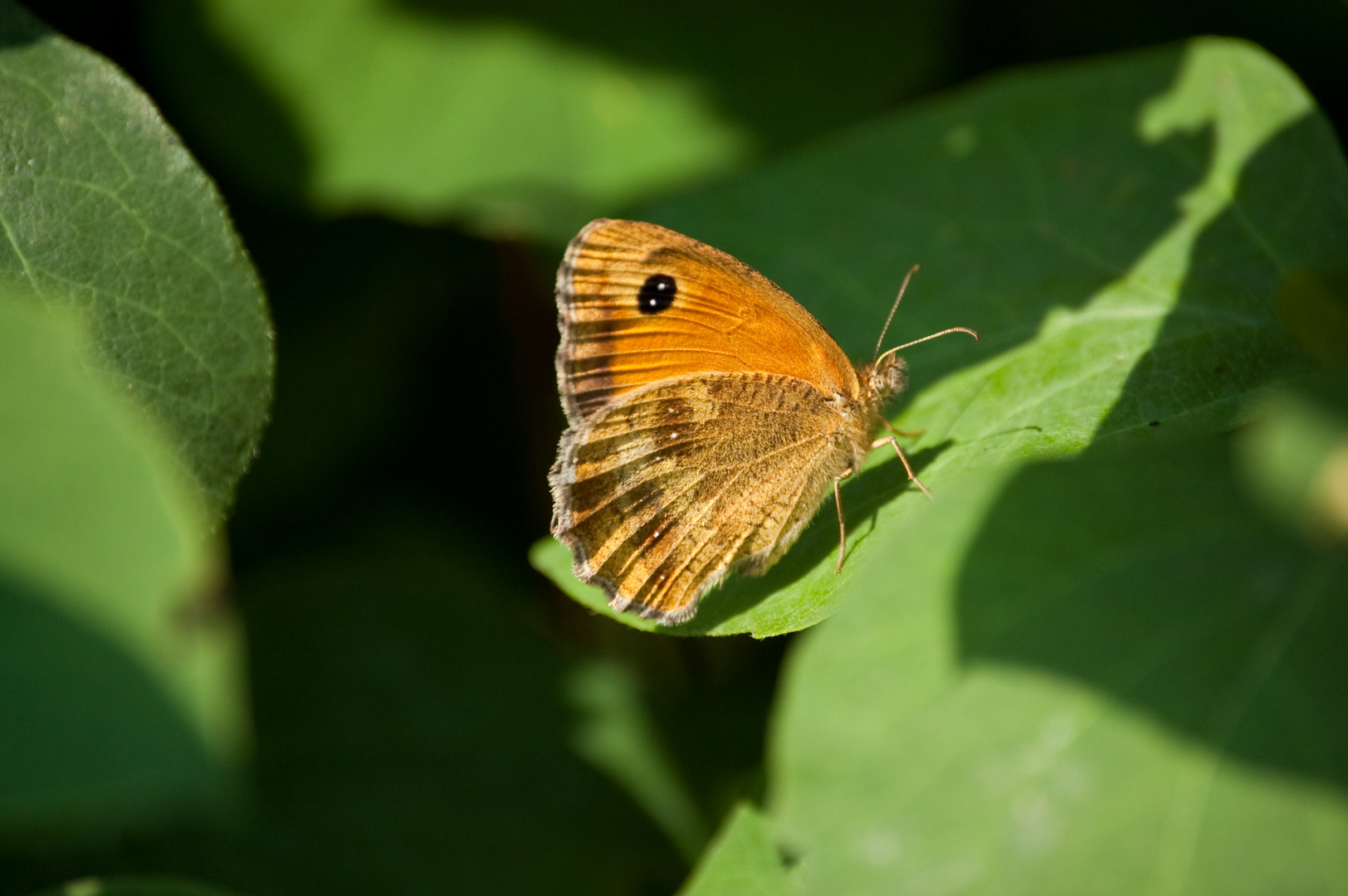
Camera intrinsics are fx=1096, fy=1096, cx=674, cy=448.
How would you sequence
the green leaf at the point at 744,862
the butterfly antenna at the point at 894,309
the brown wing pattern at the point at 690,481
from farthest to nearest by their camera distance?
1. the butterfly antenna at the point at 894,309
2. the brown wing pattern at the point at 690,481
3. the green leaf at the point at 744,862

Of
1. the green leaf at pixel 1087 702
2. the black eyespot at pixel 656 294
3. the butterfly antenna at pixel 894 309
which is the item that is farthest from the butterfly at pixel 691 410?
the green leaf at pixel 1087 702

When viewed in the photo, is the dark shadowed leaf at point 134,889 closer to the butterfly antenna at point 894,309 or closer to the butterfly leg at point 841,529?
the butterfly leg at point 841,529

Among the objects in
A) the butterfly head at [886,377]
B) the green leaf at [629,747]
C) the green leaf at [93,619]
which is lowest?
the green leaf at [629,747]

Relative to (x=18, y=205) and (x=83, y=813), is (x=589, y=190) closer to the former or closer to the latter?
(x=18, y=205)

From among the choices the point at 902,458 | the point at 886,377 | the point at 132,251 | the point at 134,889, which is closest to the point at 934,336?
the point at 886,377

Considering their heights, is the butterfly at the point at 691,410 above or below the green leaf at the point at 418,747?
above
